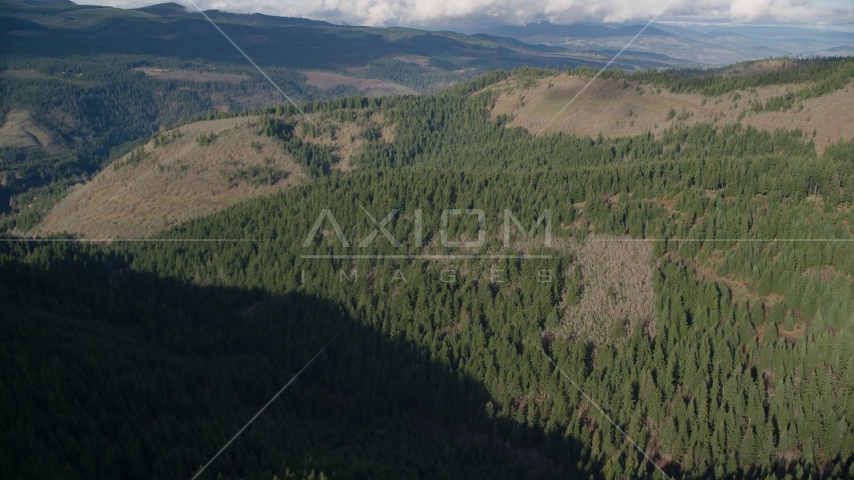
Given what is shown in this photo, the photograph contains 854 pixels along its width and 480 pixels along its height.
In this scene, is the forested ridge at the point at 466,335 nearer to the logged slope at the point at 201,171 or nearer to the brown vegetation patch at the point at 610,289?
the brown vegetation patch at the point at 610,289

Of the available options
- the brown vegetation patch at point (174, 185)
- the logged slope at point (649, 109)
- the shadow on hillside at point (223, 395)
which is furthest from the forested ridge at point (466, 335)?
the logged slope at point (649, 109)

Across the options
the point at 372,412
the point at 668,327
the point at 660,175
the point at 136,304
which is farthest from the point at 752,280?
the point at 136,304

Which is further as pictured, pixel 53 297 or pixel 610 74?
pixel 610 74

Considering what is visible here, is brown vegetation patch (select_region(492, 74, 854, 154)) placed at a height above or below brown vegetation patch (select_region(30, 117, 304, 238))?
above

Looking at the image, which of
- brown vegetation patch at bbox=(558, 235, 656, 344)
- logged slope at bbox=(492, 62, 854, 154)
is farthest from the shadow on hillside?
logged slope at bbox=(492, 62, 854, 154)

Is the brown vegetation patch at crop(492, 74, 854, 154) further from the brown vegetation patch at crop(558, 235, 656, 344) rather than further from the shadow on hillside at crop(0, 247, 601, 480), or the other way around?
the shadow on hillside at crop(0, 247, 601, 480)

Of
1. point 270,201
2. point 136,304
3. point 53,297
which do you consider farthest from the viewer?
point 270,201

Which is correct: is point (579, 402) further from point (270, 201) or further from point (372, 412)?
point (270, 201)
